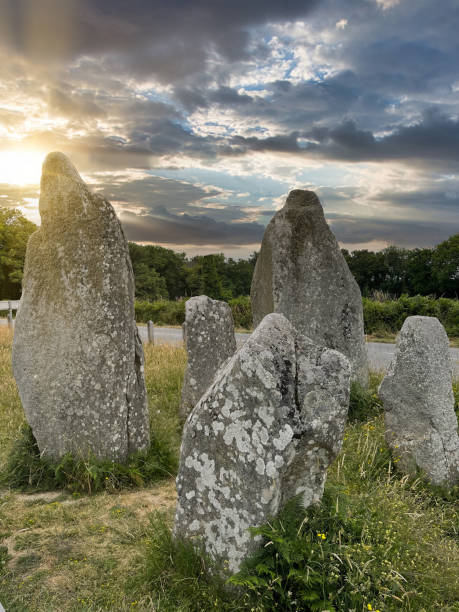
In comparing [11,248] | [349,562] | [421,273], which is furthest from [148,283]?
[349,562]

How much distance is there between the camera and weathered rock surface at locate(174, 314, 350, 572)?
129 inches

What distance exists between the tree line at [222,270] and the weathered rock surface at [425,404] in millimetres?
31699

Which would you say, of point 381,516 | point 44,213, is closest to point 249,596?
point 381,516

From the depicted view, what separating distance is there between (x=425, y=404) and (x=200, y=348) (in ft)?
12.8

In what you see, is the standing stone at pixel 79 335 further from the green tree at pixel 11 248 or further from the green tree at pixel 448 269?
the green tree at pixel 11 248

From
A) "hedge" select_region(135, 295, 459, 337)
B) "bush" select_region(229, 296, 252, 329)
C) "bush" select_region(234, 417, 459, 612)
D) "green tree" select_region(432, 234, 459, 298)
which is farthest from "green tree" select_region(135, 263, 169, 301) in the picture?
"bush" select_region(234, 417, 459, 612)

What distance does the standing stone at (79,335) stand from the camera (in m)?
5.74

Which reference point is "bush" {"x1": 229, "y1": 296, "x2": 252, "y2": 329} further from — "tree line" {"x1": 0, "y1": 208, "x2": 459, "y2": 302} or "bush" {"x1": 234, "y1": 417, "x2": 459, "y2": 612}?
"bush" {"x1": 234, "y1": 417, "x2": 459, "y2": 612}

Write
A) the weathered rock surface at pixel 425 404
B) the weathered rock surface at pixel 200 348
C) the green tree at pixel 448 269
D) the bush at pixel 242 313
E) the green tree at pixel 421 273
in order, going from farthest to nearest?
1. the green tree at pixel 421 273
2. the green tree at pixel 448 269
3. the bush at pixel 242 313
4. the weathered rock surface at pixel 200 348
5. the weathered rock surface at pixel 425 404

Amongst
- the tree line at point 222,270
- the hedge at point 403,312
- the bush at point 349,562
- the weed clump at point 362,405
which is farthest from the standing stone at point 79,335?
the tree line at point 222,270

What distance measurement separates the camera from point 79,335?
5.73 m

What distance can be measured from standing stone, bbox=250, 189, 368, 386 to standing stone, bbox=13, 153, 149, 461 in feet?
12.2

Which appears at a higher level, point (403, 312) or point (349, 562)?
point (403, 312)

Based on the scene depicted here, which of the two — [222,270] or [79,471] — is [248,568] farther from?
[222,270]
